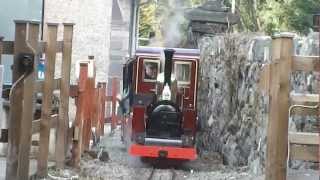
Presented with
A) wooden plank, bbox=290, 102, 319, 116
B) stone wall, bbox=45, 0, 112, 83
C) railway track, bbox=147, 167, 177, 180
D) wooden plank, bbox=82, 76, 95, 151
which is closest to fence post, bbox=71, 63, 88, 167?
wooden plank, bbox=82, 76, 95, 151

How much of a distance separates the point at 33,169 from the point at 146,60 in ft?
19.2

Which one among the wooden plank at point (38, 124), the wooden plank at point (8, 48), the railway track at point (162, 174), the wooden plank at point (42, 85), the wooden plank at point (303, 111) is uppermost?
the wooden plank at point (8, 48)

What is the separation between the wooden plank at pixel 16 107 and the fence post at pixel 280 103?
2.78 metres

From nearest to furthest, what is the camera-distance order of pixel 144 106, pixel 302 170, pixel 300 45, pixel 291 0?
1. pixel 302 170
2. pixel 300 45
3. pixel 144 106
4. pixel 291 0

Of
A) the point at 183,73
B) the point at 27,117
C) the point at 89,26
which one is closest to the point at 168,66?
the point at 183,73

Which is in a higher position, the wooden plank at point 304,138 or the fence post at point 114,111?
the wooden plank at point 304,138

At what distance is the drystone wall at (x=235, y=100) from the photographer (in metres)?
10.7

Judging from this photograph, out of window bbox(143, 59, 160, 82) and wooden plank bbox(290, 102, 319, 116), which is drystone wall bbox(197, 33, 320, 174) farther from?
wooden plank bbox(290, 102, 319, 116)

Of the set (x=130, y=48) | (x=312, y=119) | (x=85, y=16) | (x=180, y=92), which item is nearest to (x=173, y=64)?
(x=180, y=92)

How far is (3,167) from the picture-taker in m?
8.48

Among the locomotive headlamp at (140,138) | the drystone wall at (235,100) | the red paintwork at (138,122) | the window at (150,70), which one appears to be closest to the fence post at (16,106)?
the drystone wall at (235,100)

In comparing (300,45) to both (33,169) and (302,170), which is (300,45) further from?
(33,169)

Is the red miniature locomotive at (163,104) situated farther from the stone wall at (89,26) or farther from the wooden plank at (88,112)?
the stone wall at (89,26)

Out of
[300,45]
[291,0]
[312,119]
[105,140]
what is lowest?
[105,140]
